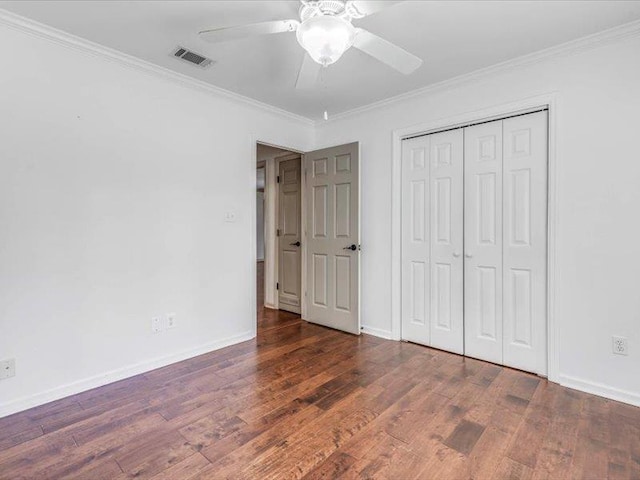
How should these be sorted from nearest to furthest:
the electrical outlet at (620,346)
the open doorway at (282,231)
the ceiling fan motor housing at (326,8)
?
1. the ceiling fan motor housing at (326,8)
2. the electrical outlet at (620,346)
3. the open doorway at (282,231)

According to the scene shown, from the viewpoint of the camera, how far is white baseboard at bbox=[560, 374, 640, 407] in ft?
7.15

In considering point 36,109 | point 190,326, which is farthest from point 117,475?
point 36,109

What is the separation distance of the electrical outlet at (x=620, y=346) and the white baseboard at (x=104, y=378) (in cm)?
301

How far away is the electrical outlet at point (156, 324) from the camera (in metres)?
2.76

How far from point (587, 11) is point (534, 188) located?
1.13 meters

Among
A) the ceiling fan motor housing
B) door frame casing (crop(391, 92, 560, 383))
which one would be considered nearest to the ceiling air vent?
A: the ceiling fan motor housing

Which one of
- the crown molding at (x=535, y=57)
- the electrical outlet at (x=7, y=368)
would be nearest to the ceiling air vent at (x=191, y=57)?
the crown molding at (x=535, y=57)

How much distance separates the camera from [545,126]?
2549 mm

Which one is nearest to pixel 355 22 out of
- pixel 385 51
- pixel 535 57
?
pixel 385 51

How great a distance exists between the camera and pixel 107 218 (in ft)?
8.20

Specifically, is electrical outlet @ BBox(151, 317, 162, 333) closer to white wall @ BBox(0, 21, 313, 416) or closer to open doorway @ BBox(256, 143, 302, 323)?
white wall @ BBox(0, 21, 313, 416)

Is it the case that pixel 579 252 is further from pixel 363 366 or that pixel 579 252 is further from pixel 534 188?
pixel 363 366

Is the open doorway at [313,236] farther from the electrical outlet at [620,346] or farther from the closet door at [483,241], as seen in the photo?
the electrical outlet at [620,346]

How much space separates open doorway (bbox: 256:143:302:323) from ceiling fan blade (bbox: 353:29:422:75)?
8.49 feet
